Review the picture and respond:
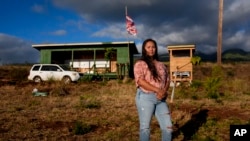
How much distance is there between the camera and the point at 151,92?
542 cm

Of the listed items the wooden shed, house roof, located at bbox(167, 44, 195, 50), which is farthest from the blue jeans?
house roof, located at bbox(167, 44, 195, 50)

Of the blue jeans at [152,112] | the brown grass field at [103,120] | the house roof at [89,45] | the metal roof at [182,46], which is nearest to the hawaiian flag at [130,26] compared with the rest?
the house roof at [89,45]

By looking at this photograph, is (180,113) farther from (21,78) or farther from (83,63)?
(83,63)

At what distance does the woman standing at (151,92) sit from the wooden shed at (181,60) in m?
17.7

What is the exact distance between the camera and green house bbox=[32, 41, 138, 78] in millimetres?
28609

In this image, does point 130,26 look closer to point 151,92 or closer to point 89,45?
point 89,45

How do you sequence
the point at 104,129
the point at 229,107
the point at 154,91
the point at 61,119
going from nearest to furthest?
the point at 154,91
the point at 104,129
the point at 61,119
the point at 229,107

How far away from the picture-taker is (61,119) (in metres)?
9.66

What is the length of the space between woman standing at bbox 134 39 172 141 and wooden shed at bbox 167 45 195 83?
17697mm

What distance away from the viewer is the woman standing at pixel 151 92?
17.7 feet

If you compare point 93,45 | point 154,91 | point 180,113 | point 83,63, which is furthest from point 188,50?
point 154,91

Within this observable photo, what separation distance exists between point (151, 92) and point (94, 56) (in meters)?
24.3

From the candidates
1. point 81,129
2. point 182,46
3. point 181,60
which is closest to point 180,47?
point 182,46

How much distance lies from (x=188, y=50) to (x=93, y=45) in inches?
316
